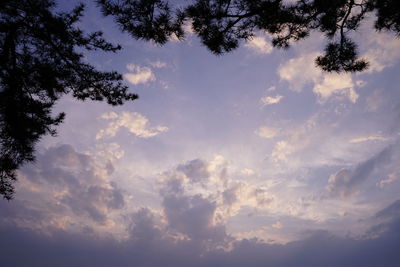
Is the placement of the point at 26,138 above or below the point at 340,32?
below

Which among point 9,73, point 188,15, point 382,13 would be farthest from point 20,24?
point 382,13

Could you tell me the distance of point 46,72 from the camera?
5.29 m

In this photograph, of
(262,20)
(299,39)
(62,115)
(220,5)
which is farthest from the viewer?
(62,115)

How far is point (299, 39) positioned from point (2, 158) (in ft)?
21.6

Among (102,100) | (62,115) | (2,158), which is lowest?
(2,158)

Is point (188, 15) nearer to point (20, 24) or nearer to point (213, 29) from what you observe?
point (213, 29)

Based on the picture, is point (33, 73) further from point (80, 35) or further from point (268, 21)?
point (268, 21)

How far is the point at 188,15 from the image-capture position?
4.45 meters

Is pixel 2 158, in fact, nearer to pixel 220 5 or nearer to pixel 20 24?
pixel 20 24

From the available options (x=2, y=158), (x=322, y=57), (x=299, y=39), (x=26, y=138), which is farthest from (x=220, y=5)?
(x=2, y=158)

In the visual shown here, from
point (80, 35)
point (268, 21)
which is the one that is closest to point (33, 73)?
point (80, 35)

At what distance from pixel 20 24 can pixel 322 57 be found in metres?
6.09

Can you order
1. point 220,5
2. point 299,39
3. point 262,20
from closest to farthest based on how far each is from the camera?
point 220,5, point 262,20, point 299,39

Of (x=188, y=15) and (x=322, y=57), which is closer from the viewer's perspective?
(x=188, y=15)
